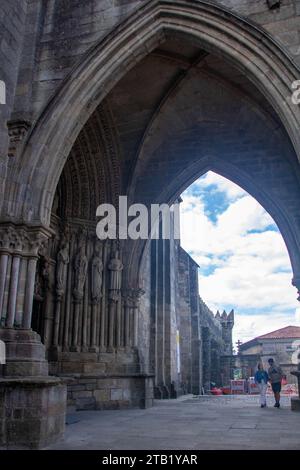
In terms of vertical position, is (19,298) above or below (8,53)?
below

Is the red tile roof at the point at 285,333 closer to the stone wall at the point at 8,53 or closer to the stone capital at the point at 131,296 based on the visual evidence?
the stone capital at the point at 131,296

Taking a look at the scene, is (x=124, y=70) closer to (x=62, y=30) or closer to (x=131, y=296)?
(x=62, y=30)

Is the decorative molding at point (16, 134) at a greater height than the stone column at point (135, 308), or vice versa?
the decorative molding at point (16, 134)

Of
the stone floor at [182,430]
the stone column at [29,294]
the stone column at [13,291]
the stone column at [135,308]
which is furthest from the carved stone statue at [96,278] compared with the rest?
the stone column at [13,291]

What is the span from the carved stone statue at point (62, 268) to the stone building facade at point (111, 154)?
0.03m

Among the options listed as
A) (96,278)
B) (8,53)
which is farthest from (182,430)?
(8,53)

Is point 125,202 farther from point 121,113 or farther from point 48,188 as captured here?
point 48,188

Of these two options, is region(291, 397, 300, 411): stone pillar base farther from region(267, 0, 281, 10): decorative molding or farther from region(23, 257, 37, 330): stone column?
region(267, 0, 281, 10): decorative molding

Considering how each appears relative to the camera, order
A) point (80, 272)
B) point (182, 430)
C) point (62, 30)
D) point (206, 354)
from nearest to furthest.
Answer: point (182, 430) < point (62, 30) < point (80, 272) < point (206, 354)

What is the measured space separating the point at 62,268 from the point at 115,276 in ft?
4.46

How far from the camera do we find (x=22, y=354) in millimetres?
5820

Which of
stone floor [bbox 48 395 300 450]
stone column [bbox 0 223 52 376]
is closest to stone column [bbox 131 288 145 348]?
stone floor [bbox 48 395 300 450]

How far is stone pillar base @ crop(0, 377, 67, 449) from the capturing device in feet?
17.1

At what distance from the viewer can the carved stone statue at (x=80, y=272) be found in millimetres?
9570
